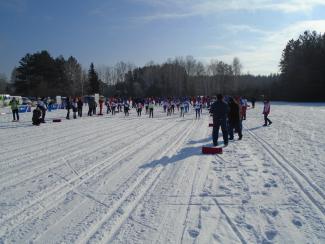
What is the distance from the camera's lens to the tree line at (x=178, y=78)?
7127cm

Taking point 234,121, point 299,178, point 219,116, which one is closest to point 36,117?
point 234,121

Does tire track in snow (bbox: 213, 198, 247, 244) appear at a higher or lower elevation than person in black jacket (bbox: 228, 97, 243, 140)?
lower

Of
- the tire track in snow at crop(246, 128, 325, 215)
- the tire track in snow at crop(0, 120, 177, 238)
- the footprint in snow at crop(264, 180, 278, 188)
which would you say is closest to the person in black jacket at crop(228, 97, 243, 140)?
the tire track in snow at crop(246, 128, 325, 215)

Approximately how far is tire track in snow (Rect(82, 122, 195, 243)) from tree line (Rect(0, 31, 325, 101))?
221ft

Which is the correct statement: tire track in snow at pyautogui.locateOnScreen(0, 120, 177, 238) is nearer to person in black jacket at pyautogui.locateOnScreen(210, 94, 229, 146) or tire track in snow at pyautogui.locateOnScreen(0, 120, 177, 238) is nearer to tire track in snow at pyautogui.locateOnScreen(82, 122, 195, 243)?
tire track in snow at pyautogui.locateOnScreen(82, 122, 195, 243)

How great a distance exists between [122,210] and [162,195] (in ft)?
3.59

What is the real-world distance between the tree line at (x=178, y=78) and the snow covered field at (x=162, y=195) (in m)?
64.7

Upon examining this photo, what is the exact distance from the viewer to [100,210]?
6.05 m

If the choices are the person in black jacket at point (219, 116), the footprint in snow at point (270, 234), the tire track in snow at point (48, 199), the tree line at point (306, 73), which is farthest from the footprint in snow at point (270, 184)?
the tree line at point (306, 73)

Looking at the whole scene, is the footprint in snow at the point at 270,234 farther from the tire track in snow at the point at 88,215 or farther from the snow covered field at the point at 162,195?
the tire track in snow at the point at 88,215

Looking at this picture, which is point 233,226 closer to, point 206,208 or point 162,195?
point 206,208

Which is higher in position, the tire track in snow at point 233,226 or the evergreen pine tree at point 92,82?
the evergreen pine tree at point 92,82

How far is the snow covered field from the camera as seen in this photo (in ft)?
16.8

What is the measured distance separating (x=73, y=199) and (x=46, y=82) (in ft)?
255
